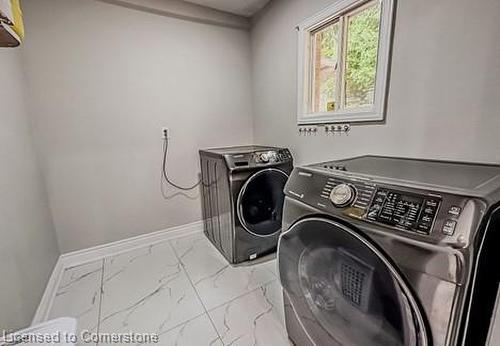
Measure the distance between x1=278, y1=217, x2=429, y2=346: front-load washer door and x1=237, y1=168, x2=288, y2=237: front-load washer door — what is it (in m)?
0.80

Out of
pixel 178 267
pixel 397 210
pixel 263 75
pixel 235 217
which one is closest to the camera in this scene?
pixel 397 210

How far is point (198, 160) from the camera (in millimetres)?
2473

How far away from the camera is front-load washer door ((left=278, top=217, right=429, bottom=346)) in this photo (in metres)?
0.65

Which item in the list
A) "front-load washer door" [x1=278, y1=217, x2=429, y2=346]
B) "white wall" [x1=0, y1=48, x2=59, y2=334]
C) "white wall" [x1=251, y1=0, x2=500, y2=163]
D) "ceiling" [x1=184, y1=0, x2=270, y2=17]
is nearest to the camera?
"front-load washer door" [x1=278, y1=217, x2=429, y2=346]

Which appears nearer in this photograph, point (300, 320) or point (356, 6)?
point (300, 320)

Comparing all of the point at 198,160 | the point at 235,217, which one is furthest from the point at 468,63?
the point at 198,160

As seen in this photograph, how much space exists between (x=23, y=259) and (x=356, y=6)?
8.40 feet

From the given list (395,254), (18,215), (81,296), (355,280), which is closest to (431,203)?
A: (395,254)

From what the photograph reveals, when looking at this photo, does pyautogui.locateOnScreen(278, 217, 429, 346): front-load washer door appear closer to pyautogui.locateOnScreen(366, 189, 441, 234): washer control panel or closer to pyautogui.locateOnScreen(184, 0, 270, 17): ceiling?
pyautogui.locateOnScreen(366, 189, 441, 234): washer control panel

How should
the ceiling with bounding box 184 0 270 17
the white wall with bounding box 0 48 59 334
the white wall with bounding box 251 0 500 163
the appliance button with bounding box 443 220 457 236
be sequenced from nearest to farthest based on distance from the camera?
the appliance button with bounding box 443 220 457 236 < the white wall with bounding box 251 0 500 163 < the white wall with bounding box 0 48 59 334 < the ceiling with bounding box 184 0 270 17

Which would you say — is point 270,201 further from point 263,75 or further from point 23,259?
point 23,259

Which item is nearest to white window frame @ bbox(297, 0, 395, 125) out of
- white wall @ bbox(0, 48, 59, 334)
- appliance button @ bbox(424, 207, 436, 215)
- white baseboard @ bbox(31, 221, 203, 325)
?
appliance button @ bbox(424, 207, 436, 215)

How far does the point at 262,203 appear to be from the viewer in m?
2.00

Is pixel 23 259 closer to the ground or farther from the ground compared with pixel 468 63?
closer to the ground
